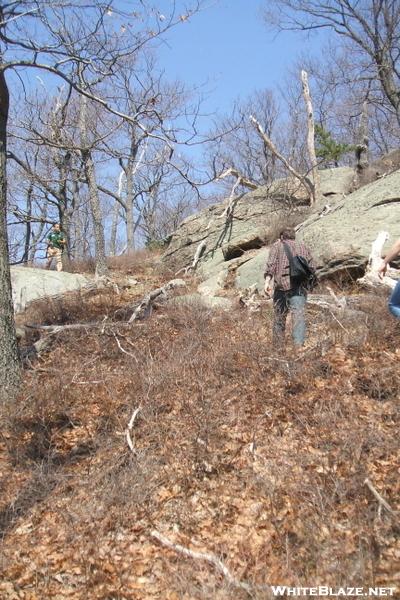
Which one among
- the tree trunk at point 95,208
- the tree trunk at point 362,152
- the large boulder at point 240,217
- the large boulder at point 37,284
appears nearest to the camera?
the large boulder at point 37,284

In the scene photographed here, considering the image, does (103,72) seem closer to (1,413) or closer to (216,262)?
(1,413)

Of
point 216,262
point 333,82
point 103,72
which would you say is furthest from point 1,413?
point 333,82

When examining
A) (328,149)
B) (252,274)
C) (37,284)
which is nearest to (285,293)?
(252,274)

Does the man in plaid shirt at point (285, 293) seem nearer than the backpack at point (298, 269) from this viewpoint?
Yes

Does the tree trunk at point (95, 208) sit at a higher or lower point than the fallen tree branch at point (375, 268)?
higher

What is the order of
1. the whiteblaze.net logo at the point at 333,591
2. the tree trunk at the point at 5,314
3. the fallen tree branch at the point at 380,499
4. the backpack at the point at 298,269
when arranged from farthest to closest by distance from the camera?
1. the backpack at the point at 298,269
2. the tree trunk at the point at 5,314
3. the fallen tree branch at the point at 380,499
4. the whiteblaze.net logo at the point at 333,591

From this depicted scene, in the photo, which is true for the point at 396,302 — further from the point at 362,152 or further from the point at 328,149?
the point at 328,149

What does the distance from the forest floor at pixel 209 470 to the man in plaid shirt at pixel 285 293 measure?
0.86 feet

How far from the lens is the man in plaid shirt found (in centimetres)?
551

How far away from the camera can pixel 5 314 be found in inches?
204

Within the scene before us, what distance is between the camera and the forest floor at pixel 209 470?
295cm

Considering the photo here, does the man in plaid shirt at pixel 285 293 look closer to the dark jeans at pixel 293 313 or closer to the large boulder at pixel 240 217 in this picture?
the dark jeans at pixel 293 313

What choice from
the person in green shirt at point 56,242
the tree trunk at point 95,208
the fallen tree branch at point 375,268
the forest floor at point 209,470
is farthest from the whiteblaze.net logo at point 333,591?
the person in green shirt at point 56,242

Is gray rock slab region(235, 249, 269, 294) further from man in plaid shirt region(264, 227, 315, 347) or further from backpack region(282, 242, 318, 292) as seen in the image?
backpack region(282, 242, 318, 292)
